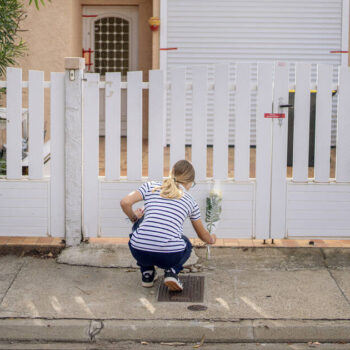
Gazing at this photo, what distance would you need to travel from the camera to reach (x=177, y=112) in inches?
265

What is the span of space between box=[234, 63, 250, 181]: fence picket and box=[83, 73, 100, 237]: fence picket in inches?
52.1

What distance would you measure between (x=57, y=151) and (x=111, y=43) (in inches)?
326

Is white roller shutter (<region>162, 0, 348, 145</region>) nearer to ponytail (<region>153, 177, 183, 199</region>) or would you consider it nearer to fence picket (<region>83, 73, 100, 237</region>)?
fence picket (<region>83, 73, 100, 237</region>)

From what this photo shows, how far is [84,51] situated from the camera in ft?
47.7

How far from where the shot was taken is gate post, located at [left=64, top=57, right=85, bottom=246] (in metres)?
6.70

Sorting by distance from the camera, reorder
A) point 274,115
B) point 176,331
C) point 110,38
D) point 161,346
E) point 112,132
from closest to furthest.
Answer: point 161,346, point 176,331, point 274,115, point 112,132, point 110,38

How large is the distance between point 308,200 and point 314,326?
1.97 m

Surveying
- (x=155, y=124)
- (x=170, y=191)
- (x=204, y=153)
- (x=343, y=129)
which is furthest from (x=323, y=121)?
(x=170, y=191)

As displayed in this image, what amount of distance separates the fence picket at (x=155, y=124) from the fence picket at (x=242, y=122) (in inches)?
28.0

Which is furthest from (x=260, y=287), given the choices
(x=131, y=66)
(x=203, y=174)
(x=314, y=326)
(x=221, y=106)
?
(x=131, y=66)

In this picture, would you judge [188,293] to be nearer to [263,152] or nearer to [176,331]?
[176,331]

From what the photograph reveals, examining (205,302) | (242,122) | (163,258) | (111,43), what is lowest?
(205,302)

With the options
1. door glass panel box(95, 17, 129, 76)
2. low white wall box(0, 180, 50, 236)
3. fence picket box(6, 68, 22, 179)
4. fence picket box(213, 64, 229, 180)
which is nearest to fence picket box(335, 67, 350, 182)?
fence picket box(213, 64, 229, 180)

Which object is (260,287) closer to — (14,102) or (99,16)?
(14,102)
